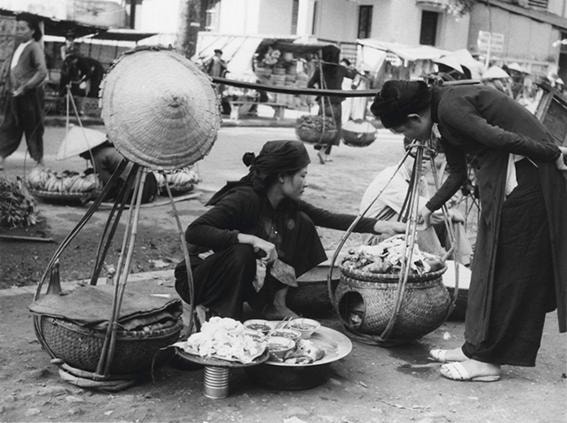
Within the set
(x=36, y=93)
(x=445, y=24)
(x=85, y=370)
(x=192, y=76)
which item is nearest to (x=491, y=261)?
(x=192, y=76)

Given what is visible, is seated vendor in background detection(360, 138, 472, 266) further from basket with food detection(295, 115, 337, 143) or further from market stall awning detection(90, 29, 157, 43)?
market stall awning detection(90, 29, 157, 43)

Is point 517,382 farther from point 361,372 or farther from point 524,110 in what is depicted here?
point 524,110

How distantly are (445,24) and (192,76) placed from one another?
29301mm

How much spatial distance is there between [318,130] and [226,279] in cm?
947

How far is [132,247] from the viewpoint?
356 cm

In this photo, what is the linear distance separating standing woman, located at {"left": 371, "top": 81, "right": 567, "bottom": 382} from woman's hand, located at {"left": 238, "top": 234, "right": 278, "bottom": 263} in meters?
0.86

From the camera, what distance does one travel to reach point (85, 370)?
11.9 ft

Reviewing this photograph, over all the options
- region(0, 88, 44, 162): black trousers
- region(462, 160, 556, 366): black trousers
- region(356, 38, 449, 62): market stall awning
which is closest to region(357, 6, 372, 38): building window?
region(356, 38, 449, 62): market stall awning

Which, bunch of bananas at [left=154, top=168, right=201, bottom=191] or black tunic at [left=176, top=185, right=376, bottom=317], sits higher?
black tunic at [left=176, top=185, right=376, bottom=317]

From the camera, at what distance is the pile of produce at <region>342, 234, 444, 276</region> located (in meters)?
4.37

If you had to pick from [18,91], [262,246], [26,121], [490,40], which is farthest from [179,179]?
[490,40]

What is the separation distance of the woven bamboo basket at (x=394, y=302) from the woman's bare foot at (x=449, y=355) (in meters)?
0.16

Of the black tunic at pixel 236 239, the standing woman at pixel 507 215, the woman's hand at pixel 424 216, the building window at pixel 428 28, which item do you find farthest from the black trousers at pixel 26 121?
the building window at pixel 428 28

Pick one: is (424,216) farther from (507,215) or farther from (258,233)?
(258,233)
